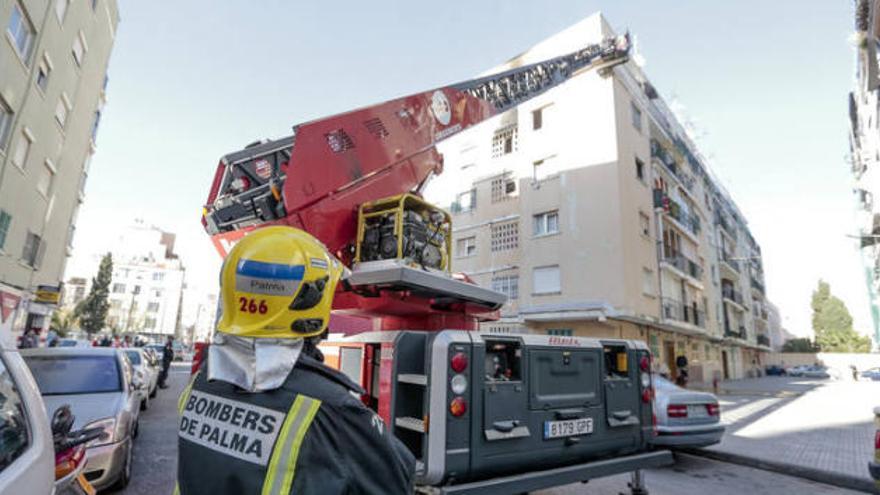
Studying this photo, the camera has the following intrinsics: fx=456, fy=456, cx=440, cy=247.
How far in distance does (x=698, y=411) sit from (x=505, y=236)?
1537cm

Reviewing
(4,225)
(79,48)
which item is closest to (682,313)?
(4,225)

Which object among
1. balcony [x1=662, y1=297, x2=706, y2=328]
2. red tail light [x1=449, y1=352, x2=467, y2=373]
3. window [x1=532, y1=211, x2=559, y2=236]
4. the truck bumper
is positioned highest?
window [x1=532, y1=211, x2=559, y2=236]

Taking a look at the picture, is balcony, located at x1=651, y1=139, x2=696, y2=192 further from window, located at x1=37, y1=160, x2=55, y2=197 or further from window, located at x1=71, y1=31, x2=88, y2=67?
window, located at x1=37, y1=160, x2=55, y2=197

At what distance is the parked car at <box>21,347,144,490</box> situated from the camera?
4.54 m

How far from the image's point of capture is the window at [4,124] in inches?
533

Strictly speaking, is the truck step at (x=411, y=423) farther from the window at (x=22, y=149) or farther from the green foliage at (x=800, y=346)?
the green foliage at (x=800, y=346)

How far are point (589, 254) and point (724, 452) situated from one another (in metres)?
11.7

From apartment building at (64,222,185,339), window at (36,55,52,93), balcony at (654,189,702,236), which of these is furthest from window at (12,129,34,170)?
apartment building at (64,222,185,339)

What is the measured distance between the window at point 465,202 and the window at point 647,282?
8.86 m

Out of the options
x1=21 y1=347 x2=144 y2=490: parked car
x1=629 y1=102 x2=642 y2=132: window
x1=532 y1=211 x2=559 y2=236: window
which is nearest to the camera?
x1=21 y1=347 x2=144 y2=490: parked car

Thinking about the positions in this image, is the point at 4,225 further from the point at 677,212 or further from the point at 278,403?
the point at 677,212

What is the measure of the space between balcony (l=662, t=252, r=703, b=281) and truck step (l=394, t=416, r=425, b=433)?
21547 millimetres

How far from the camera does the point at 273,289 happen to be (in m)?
1.50

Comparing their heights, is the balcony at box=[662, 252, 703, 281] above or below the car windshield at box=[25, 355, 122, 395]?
above
